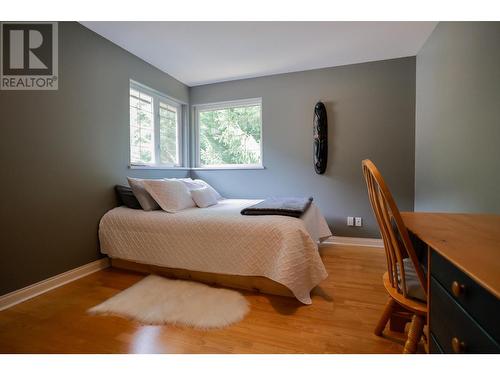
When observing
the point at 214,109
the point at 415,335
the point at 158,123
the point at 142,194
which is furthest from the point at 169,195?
the point at 415,335

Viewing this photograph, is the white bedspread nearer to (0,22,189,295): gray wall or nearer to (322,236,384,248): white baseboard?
(0,22,189,295): gray wall

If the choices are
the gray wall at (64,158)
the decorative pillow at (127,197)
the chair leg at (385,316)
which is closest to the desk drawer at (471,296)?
the chair leg at (385,316)

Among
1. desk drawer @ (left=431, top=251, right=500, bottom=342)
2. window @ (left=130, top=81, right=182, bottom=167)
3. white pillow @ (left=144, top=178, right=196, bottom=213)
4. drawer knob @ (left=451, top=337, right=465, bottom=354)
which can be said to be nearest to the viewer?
desk drawer @ (left=431, top=251, right=500, bottom=342)

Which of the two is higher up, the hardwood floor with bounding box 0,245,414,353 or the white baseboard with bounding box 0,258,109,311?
the white baseboard with bounding box 0,258,109,311

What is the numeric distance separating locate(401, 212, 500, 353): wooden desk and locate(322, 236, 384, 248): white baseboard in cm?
203

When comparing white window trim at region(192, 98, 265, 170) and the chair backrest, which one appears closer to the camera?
the chair backrest

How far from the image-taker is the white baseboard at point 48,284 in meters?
1.61

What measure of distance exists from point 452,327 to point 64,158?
8.66ft

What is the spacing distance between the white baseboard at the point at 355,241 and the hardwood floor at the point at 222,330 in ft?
3.62

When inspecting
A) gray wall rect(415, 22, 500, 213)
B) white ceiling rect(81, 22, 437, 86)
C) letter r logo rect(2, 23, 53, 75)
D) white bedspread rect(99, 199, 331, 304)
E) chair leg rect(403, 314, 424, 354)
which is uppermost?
white ceiling rect(81, 22, 437, 86)

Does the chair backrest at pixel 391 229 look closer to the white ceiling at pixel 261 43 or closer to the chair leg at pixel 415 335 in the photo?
the chair leg at pixel 415 335

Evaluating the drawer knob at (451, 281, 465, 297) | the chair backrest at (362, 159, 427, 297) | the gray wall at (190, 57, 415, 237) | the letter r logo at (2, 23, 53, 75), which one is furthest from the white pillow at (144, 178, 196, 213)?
the drawer knob at (451, 281, 465, 297)

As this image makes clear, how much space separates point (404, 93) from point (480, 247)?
2.69m

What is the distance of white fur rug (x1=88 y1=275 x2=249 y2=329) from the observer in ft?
4.75
